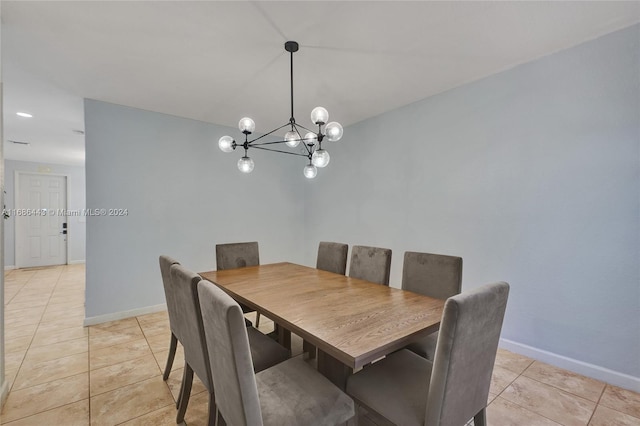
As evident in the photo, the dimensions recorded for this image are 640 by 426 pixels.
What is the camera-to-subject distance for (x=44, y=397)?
183cm

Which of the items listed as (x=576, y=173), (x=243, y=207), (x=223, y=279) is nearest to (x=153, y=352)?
(x=223, y=279)

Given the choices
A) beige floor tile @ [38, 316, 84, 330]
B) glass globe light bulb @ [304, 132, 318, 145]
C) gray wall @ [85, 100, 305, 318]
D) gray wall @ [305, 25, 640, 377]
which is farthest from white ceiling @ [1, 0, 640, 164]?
beige floor tile @ [38, 316, 84, 330]

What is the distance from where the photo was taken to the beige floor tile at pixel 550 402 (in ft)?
5.48

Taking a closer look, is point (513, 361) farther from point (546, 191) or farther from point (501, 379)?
point (546, 191)

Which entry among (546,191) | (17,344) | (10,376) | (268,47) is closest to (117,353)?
(10,376)

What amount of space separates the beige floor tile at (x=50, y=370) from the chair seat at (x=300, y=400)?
6.32 feet

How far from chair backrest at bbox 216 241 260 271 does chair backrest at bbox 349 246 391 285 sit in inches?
43.2

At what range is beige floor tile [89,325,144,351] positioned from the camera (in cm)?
258

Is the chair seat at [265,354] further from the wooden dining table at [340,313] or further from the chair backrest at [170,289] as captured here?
the chair backrest at [170,289]

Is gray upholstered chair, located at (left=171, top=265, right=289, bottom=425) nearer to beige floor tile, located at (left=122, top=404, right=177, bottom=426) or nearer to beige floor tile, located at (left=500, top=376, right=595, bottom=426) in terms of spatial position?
beige floor tile, located at (left=122, top=404, right=177, bottom=426)

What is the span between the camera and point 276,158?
15.0 feet

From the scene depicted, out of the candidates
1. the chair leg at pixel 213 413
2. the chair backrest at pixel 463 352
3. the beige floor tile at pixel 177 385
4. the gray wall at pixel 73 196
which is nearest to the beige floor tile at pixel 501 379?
the chair backrest at pixel 463 352

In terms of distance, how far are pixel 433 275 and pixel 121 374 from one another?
2477 mm

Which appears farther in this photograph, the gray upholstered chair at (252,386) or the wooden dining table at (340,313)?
the wooden dining table at (340,313)
